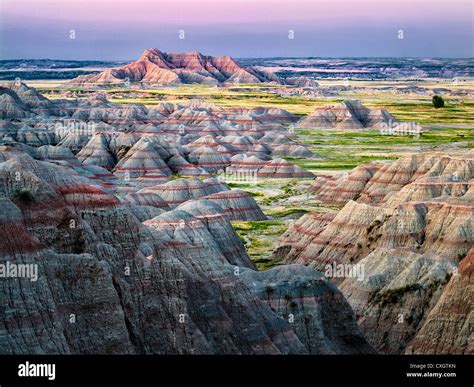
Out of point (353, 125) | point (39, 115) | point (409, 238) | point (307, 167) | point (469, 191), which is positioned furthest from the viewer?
point (353, 125)

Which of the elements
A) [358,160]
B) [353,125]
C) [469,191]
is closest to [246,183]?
[358,160]

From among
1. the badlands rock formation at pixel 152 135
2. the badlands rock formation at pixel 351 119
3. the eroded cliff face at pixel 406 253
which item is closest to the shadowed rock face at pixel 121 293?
the eroded cliff face at pixel 406 253
